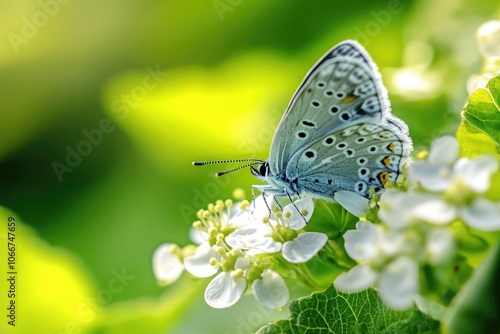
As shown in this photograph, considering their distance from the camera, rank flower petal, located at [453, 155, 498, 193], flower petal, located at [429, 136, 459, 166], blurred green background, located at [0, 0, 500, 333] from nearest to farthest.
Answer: flower petal, located at [453, 155, 498, 193], flower petal, located at [429, 136, 459, 166], blurred green background, located at [0, 0, 500, 333]

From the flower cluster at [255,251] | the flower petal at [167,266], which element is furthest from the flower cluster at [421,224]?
the flower petal at [167,266]

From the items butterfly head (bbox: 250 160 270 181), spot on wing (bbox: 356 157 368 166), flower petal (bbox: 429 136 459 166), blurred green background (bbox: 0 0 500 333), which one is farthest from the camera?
blurred green background (bbox: 0 0 500 333)

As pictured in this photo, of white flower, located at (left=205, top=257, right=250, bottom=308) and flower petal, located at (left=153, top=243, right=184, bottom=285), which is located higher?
white flower, located at (left=205, top=257, right=250, bottom=308)

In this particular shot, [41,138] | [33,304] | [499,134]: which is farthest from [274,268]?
[41,138]

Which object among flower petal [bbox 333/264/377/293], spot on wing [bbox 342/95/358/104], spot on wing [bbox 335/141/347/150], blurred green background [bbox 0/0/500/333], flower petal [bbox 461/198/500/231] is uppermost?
spot on wing [bbox 342/95/358/104]

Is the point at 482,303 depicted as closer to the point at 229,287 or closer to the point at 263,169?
the point at 229,287

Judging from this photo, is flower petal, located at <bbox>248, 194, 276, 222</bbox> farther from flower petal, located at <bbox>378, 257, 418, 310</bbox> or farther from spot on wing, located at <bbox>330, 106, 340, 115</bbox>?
flower petal, located at <bbox>378, 257, 418, 310</bbox>

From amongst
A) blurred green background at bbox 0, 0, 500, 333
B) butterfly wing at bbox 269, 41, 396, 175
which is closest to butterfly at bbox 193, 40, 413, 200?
butterfly wing at bbox 269, 41, 396, 175

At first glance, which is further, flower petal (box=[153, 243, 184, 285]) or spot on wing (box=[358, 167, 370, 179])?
flower petal (box=[153, 243, 184, 285])

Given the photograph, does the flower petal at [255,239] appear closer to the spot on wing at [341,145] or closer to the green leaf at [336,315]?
the green leaf at [336,315]

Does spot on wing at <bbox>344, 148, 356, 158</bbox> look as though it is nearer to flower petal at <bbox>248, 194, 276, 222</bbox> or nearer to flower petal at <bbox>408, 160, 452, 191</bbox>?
flower petal at <bbox>248, 194, 276, 222</bbox>
